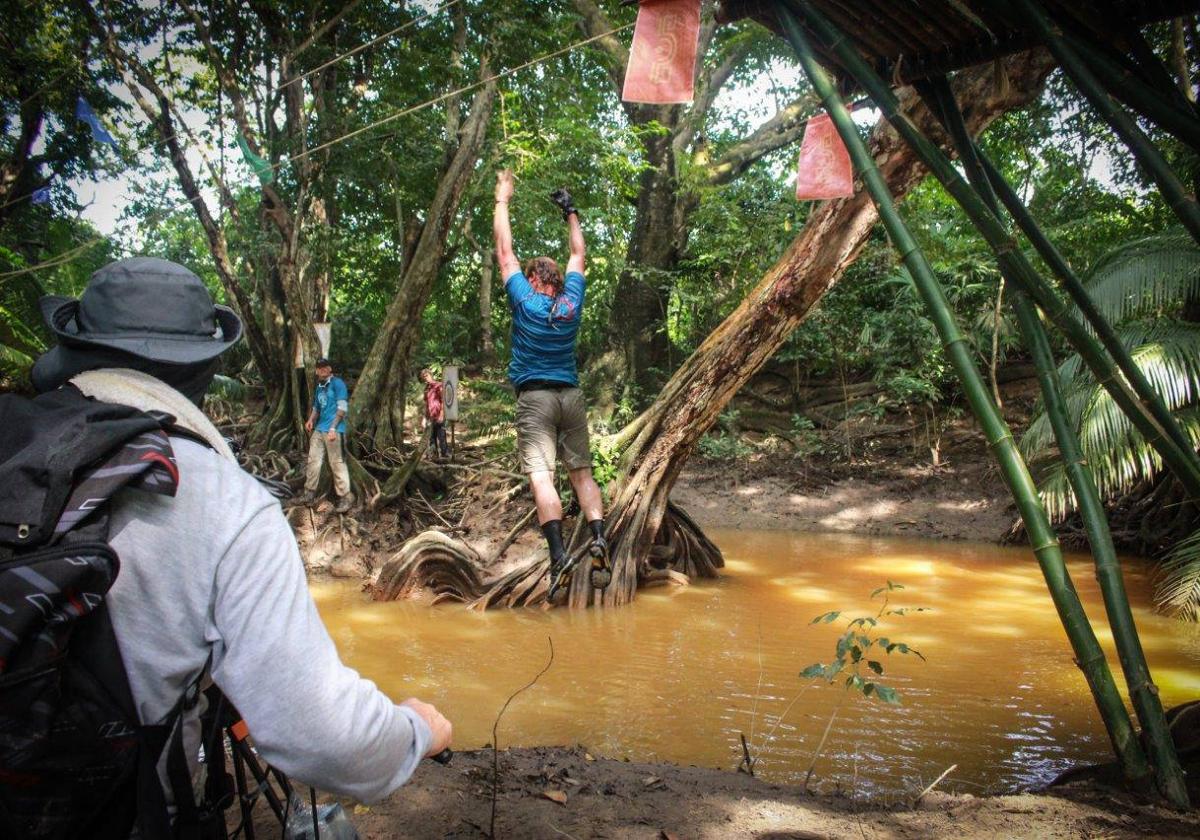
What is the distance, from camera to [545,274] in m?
5.49

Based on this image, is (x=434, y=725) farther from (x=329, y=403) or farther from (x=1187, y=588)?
(x=329, y=403)

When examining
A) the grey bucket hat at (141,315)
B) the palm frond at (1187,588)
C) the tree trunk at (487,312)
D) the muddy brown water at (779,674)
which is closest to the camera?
the grey bucket hat at (141,315)

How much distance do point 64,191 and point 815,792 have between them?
17.8 meters

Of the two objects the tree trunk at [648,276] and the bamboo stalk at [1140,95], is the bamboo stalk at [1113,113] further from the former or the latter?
the tree trunk at [648,276]

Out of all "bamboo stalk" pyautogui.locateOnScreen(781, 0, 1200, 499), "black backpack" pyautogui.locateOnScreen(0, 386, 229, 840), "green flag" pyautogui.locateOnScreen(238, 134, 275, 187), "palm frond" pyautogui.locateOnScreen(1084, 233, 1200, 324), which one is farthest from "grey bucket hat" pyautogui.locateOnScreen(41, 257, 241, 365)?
"palm frond" pyautogui.locateOnScreen(1084, 233, 1200, 324)

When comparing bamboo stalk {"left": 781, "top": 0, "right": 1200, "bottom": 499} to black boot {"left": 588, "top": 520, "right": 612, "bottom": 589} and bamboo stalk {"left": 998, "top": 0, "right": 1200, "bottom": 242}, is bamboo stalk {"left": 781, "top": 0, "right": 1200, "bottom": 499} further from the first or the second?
black boot {"left": 588, "top": 520, "right": 612, "bottom": 589}

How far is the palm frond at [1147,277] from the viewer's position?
753cm

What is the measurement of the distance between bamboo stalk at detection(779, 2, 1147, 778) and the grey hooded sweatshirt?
2266 mm

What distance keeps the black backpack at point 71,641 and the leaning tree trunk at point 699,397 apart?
18.0 feet

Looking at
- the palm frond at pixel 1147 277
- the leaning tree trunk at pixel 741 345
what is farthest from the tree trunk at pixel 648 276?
the palm frond at pixel 1147 277

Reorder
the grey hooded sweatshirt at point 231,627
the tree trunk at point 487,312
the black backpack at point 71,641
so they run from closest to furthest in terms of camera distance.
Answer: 1. the black backpack at point 71,641
2. the grey hooded sweatshirt at point 231,627
3. the tree trunk at point 487,312

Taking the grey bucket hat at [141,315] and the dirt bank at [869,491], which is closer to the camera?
the grey bucket hat at [141,315]

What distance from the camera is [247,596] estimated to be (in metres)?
1.25

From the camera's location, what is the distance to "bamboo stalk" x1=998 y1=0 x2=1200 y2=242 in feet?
8.07
